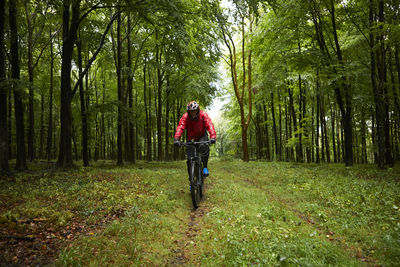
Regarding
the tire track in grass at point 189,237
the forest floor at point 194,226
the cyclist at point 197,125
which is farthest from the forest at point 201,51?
the tire track in grass at point 189,237

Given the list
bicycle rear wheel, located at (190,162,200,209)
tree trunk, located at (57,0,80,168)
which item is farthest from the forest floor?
tree trunk, located at (57,0,80,168)

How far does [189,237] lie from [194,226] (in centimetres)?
52

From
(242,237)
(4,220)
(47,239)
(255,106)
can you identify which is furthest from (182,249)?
(255,106)

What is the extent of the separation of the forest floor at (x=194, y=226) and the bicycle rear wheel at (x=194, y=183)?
29 cm

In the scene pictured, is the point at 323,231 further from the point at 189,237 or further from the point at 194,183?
the point at 194,183

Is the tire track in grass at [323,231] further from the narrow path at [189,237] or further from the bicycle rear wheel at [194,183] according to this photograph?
the bicycle rear wheel at [194,183]

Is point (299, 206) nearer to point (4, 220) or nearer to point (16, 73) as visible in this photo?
point (4, 220)

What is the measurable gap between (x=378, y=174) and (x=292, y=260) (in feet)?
33.6

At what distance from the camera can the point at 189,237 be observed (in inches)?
186

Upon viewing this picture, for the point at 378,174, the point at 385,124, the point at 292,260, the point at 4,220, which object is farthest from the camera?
the point at 385,124

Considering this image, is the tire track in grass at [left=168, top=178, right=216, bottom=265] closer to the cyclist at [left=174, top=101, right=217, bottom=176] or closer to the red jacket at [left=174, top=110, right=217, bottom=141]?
the cyclist at [left=174, top=101, right=217, bottom=176]

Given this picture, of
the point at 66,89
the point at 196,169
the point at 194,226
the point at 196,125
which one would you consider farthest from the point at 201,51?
the point at 194,226

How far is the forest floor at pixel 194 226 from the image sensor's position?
139 inches

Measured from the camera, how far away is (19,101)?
446 inches
